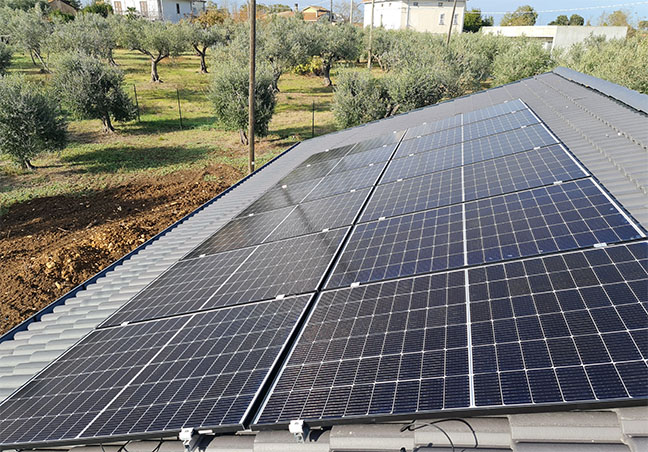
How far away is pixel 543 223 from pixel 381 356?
372 centimetres

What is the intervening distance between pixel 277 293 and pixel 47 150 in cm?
3163

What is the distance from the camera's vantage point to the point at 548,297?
15.7ft

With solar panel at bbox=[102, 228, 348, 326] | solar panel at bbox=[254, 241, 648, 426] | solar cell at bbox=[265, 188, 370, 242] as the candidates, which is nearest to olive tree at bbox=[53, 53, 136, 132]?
solar cell at bbox=[265, 188, 370, 242]

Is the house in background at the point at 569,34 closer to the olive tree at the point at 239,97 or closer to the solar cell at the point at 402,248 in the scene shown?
the olive tree at the point at 239,97

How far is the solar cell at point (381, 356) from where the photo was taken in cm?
415

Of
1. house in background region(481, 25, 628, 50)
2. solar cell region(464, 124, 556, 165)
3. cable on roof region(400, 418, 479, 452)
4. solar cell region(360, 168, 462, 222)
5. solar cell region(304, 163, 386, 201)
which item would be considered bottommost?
cable on roof region(400, 418, 479, 452)

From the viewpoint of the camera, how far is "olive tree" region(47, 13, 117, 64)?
5169 cm

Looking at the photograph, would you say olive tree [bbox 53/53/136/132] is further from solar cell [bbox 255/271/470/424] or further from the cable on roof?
the cable on roof

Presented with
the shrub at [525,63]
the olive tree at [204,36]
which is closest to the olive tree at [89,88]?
the olive tree at [204,36]

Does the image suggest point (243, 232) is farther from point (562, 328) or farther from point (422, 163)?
point (562, 328)

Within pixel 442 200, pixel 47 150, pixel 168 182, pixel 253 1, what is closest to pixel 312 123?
pixel 168 182

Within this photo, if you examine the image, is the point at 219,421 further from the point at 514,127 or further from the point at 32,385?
the point at 514,127

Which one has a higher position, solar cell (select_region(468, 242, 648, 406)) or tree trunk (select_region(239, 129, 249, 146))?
solar cell (select_region(468, 242, 648, 406))

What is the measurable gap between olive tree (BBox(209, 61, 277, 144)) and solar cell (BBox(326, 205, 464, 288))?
95.9ft
